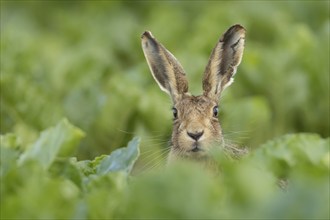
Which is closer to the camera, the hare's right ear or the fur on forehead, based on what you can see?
the fur on forehead

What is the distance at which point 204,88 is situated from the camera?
6.95 m

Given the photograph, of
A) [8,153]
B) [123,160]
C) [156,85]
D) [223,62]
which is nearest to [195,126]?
[223,62]

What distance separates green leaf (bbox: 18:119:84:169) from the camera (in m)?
4.35

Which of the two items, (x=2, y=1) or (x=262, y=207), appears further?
(x=2, y=1)

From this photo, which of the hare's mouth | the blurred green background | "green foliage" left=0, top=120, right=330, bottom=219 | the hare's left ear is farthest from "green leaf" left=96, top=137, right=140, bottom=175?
the blurred green background

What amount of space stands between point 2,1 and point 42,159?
11.6 meters

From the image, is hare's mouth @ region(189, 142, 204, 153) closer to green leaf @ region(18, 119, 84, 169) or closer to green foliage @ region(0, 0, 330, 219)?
green foliage @ region(0, 0, 330, 219)

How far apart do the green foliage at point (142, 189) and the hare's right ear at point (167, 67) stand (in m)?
2.32

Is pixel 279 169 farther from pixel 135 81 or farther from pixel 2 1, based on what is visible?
pixel 2 1

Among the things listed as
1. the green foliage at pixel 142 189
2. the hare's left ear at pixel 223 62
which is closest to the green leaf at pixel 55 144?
the green foliage at pixel 142 189

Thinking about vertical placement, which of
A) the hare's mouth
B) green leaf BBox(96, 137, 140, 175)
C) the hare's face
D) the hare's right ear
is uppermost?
the hare's right ear

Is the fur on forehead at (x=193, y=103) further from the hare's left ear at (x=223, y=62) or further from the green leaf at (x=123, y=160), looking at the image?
the green leaf at (x=123, y=160)

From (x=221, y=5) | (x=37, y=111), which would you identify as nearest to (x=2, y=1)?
(x=221, y=5)

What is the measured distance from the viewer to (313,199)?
3781mm
